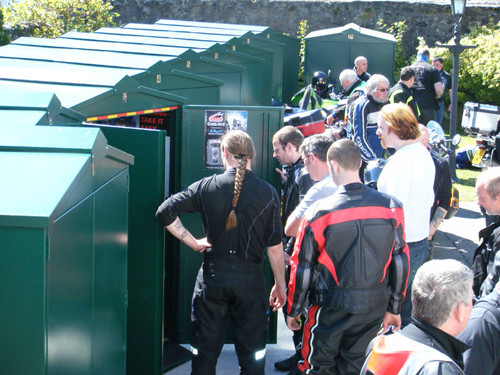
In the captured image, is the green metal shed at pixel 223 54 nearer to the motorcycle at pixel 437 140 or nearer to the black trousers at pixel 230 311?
the motorcycle at pixel 437 140

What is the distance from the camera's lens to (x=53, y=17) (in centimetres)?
1446

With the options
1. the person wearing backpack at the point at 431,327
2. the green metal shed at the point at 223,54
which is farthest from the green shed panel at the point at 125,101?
the green metal shed at the point at 223,54

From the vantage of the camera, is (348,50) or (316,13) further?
(316,13)

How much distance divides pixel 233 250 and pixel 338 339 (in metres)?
0.84

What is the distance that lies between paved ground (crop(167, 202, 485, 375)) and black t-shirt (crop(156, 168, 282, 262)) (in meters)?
1.29

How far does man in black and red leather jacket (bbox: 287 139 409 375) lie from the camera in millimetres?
3297

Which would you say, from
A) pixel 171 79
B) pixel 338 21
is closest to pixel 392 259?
pixel 171 79

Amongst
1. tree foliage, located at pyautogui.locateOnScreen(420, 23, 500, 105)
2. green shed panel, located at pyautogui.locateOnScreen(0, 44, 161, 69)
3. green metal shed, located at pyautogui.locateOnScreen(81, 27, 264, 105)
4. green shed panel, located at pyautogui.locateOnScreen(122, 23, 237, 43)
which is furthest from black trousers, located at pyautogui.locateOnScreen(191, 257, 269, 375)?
tree foliage, located at pyautogui.locateOnScreen(420, 23, 500, 105)

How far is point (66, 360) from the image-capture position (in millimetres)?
2225

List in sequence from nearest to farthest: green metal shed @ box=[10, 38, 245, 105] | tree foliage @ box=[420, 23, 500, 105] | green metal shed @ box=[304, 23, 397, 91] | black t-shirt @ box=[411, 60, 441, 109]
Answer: green metal shed @ box=[10, 38, 245, 105] → black t-shirt @ box=[411, 60, 441, 109] → green metal shed @ box=[304, 23, 397, 91] → tree foliage @ box=[420, 23, 500, 105]

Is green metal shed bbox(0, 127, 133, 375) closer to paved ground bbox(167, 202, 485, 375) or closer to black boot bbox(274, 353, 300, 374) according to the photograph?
paved ground bbox(167, 202, 485, 375)

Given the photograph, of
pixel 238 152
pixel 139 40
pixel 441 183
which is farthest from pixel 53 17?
pixel 238 152

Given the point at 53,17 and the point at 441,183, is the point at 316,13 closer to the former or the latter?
the point at 53,17

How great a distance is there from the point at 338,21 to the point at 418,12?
2181mm
